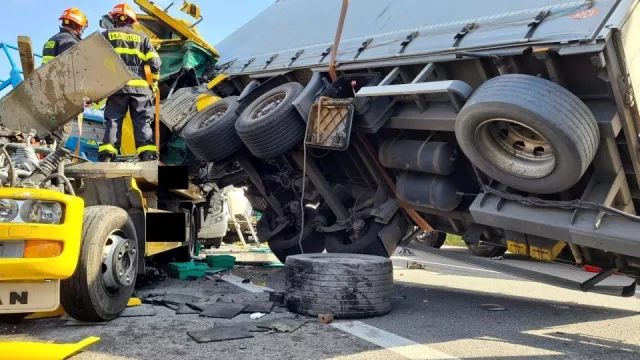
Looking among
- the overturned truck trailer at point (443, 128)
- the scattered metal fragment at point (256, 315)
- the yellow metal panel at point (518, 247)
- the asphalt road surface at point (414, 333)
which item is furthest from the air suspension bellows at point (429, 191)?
the scattered metal fragment at point (256, 315)

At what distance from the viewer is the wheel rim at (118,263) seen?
11.9 feet

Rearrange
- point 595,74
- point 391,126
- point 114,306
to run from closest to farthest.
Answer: point 595,74 < point 114,306 < point 391,126

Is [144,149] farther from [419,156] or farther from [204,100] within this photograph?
[419,156]

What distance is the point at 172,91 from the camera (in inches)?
271

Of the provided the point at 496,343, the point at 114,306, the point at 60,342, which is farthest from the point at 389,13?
the point at 60,342

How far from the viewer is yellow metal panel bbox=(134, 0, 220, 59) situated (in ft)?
23.4

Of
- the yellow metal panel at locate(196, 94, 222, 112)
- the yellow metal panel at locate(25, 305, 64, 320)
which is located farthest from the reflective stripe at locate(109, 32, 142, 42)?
the yellow metal panel at locate(25, 305, 64, 320)

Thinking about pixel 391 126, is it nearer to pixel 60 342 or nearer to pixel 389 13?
pixel 389 13

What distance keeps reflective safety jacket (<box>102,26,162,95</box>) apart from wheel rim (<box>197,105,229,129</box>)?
683 mm

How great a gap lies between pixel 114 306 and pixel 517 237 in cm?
284

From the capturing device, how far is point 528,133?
3.57 meters

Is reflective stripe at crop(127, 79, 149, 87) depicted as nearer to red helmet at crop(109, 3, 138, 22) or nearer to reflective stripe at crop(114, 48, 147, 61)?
reflective stripe at crop(114, 48, 147, 61)

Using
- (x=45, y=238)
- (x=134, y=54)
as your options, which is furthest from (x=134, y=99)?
(x=45, y=238)

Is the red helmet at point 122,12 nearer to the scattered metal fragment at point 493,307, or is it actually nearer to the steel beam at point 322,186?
the steel beam at point 322,186
